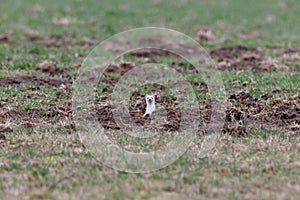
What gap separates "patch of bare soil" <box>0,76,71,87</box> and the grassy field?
0.6 inches

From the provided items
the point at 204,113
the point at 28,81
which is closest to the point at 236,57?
the point at 204,113

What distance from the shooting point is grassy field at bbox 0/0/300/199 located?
19.1ft

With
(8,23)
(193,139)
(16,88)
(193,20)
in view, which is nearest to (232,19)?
(193,20)

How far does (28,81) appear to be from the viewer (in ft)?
31.3

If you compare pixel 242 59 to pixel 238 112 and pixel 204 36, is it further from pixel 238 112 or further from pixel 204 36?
pixel 238 112

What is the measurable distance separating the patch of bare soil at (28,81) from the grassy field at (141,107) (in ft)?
0.05

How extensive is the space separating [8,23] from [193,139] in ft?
28.5

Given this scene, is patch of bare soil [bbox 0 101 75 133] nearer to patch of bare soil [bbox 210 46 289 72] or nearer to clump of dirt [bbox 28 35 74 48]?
patch of bare soil [bbox 210 46 289 72]

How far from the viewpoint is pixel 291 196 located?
5.58 meters

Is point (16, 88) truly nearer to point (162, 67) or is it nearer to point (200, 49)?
point (162, 67)

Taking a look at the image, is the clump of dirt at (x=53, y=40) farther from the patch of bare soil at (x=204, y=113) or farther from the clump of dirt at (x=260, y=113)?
the clump of dirt at (x=260, y=113)

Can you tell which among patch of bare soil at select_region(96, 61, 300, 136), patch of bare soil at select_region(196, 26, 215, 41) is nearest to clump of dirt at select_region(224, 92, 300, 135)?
patch of bare soil at select_region(96, 61, 300, 136)

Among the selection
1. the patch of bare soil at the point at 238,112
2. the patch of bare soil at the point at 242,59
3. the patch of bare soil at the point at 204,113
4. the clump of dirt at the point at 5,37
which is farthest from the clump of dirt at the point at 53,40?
the patch of bare soil at the point at 238,112

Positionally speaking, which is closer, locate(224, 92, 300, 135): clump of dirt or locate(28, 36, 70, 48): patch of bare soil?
locate(224, 92, 300, 135): clump of dirt
